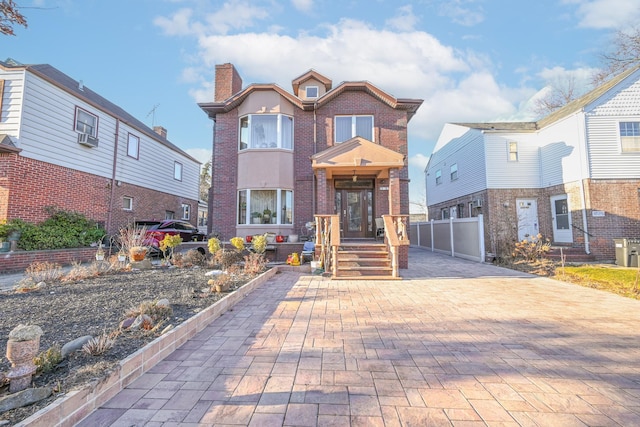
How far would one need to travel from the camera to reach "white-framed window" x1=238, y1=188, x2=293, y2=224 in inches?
456

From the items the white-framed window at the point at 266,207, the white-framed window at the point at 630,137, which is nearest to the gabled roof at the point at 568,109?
the white-framed window at the point at 630,137

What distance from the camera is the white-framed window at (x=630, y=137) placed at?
11898 mm

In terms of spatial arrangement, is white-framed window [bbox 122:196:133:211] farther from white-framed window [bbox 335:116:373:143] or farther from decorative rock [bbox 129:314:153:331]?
decorative rock [bbox 129:314:153:331]

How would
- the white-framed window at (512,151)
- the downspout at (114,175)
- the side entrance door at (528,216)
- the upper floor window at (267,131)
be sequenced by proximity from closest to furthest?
the upper floor window at (267,131) < the downspout at (114,175) < the side entrance door at (528,216) < the white-framed window at (512,151)

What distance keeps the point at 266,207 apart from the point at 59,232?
281 inches

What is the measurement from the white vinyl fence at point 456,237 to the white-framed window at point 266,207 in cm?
735

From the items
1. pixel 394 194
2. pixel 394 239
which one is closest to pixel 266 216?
pixel 394 194

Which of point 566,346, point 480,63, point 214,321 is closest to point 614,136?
point 480,63

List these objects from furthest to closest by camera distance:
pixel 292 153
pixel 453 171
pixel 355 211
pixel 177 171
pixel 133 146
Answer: pixel 177 171, pixel 453 171, pixel 133 146, pixel 292 153, pixel 355 211

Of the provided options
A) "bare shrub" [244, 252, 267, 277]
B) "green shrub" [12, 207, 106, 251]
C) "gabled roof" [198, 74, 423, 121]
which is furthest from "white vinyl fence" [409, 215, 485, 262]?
"green shrub" [12, 207, 106, 251]

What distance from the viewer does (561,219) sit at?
13.0 meters

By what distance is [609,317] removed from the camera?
176 inches

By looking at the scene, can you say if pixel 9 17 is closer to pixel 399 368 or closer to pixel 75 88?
pixel 399 368

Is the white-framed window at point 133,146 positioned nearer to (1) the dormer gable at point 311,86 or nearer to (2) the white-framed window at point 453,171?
(1) the dormer gable at point 311,86
